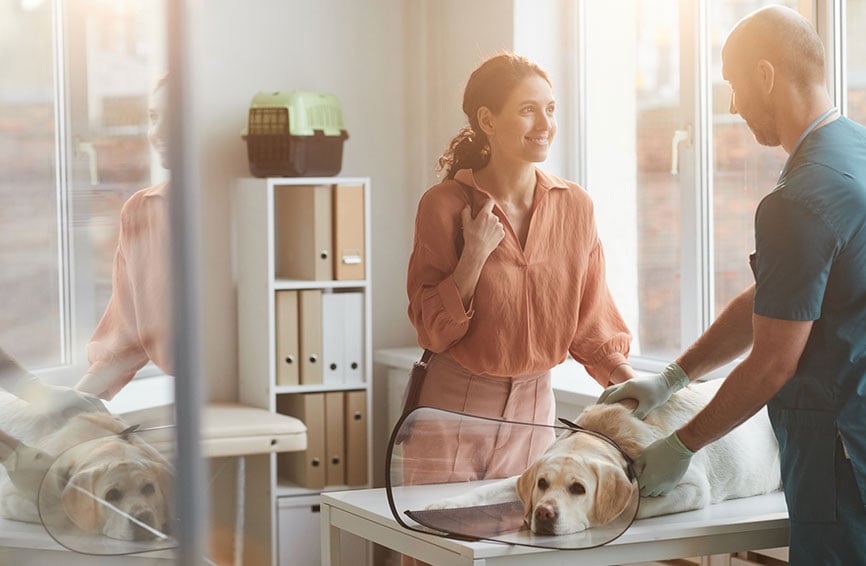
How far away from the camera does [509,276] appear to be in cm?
215

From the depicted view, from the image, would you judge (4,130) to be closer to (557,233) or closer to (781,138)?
(781,138)

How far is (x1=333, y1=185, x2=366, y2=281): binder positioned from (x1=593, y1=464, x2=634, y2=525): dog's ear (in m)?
2.03

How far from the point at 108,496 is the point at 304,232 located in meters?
2.95

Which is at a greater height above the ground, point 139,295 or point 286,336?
point 139,295

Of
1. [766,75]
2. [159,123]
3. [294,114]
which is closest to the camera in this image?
[159,123]

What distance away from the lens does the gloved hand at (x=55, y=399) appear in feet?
2.25

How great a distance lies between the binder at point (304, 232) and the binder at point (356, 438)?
16.8 inches

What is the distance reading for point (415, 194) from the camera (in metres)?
4.05

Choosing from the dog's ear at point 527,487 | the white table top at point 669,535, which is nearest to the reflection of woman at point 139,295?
the white table top at point 669,535

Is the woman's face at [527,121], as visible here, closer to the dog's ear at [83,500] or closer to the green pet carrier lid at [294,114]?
the green pet carrier lid at [294,114]

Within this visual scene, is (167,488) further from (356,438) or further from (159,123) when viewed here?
(356,438)

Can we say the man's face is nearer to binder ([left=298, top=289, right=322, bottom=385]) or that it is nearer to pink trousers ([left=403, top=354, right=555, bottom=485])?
pink trousers ([left=403, top=354, right=555, bottom=485])

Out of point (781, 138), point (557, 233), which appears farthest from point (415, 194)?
point (781, 138)

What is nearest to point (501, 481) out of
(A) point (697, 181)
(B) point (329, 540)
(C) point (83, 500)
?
(B) point (329, 540)
